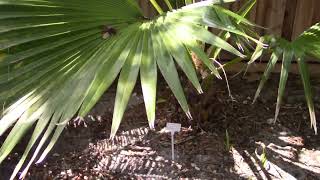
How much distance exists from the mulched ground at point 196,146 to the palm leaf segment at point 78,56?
0.80 m

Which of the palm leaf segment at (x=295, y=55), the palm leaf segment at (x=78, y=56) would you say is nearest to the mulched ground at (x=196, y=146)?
the palm leaf segment at (x=295, y=55)

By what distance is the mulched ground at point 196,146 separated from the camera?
8.46 feet

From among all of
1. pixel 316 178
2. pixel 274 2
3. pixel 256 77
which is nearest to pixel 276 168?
pixel 316 178

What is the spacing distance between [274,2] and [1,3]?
2070 millimetres

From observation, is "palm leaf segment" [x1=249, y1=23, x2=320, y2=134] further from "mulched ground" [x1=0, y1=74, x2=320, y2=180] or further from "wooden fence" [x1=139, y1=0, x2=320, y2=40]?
"wooden fence" [x1=139, y1=0, x2=320, y2=40]

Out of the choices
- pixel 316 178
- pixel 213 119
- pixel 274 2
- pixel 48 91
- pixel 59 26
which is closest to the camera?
pixel 48 91

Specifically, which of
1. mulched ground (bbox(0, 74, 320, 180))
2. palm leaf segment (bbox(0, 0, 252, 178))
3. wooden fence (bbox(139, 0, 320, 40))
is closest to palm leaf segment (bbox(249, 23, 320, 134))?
palm leaf segment (bbox(0, 0, 252, 178))

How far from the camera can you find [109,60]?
1772mm

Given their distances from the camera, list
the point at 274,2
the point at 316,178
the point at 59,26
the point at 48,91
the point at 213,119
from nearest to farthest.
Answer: the point at 48,91, the point at 59,26, the point at 316,178, the point at 213,119, the point at 274,2

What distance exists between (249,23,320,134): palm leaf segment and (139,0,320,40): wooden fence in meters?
1.11

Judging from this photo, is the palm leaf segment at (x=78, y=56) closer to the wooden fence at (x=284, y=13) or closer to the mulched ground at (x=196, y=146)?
the mulched ground at (x=196, y=146)

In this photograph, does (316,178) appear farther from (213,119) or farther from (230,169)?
(213,119)

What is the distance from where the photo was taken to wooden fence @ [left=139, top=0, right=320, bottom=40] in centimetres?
333

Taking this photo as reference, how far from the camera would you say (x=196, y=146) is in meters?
2.72
